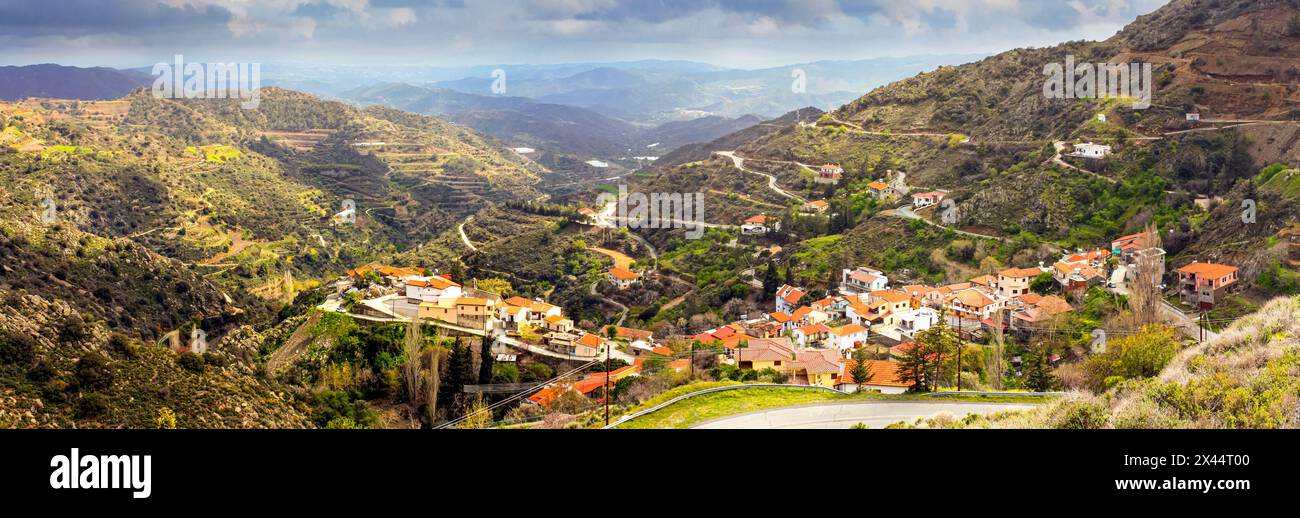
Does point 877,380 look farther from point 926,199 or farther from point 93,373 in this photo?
point 926,199

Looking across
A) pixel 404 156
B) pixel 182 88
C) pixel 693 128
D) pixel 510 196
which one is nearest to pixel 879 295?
pixel 510 196

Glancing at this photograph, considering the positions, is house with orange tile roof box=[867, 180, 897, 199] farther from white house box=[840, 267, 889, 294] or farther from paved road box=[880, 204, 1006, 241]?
white house box=[840, 267, 889, 294]

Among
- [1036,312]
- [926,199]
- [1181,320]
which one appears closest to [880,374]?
[1036,312]

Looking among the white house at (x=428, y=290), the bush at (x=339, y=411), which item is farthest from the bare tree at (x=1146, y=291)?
the white house at (x=428, y=290)

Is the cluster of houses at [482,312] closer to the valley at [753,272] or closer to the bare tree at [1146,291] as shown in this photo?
the valley at [753,272]

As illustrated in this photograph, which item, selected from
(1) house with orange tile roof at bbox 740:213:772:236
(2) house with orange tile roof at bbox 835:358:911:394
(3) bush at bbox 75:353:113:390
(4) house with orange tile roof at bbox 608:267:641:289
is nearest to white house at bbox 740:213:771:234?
(1) house with orange tile roof at bbox 740:213:772:236

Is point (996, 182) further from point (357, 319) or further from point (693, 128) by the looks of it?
point (693, 128)
